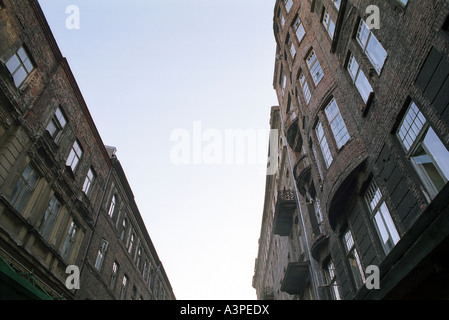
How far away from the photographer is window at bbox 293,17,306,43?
17.9 meters

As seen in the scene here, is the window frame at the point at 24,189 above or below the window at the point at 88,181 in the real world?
below

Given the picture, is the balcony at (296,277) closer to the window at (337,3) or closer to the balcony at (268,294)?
the balcony at (268,294)

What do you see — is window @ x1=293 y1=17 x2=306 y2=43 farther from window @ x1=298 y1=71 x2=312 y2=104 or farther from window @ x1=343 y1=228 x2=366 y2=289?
window @ x1=343 y1=228 x2=366 y2=289

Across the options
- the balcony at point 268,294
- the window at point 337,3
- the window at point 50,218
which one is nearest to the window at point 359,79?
the window at point 337,3

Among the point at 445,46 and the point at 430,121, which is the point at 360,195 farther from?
the point at 445,46

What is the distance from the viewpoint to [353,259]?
11.3 m

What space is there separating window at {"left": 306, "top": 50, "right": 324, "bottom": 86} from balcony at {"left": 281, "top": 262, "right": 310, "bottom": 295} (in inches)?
409

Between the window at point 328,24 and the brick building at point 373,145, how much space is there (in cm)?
6

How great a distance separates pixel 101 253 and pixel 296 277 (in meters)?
12.1

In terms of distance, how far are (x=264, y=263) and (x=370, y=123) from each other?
3420cm

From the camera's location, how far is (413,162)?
772 cm

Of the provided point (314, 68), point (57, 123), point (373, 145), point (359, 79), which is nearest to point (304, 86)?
point (314, 68)

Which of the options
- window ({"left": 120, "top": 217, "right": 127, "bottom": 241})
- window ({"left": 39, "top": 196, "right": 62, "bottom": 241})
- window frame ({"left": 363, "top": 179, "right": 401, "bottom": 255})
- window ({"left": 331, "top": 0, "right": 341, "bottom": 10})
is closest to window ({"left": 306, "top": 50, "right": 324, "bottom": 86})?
window ({"left": 331, "top": 0, "right": 341, "bottom": 10})

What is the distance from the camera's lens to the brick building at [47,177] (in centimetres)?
998
